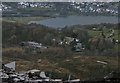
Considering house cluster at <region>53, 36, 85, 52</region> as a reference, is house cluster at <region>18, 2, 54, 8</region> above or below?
above

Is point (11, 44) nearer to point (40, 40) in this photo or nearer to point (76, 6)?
point (40, 40)

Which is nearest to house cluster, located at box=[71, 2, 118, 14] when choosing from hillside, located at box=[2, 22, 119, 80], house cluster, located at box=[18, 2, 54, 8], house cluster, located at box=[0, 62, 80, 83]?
hillside, located at box=[2, 22, 119, 80]

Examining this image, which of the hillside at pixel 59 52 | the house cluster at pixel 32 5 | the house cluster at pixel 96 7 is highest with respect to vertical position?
the house cluster at pixel 32 5

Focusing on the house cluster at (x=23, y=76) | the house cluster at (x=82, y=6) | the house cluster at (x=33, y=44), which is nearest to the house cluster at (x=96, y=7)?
the house cluster at (x=82, y=6)

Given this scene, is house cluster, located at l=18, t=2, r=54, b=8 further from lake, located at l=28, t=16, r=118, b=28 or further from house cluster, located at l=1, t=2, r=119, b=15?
lake, located at l=28, t=16, r=118, b=28

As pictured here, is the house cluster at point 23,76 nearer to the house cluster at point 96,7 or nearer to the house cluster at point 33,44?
the house cluster at point 33,44

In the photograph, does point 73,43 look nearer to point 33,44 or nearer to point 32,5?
point 33,44

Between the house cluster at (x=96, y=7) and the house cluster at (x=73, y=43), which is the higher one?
the house cluster at (x=96, y=7)

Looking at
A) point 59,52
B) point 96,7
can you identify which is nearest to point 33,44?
point 59,52

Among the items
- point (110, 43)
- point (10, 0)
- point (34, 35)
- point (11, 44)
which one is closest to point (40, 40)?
point (34, 35)
